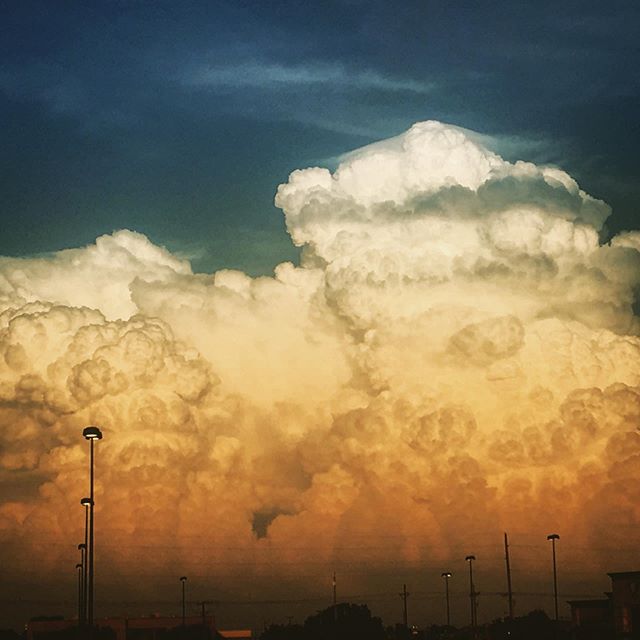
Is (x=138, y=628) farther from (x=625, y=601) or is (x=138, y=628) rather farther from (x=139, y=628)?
(x=625, y=601)

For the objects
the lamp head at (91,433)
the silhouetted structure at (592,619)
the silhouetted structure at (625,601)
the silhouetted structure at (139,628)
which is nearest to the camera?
the lamp head at (91,433)

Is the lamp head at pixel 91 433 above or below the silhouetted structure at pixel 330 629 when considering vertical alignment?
above

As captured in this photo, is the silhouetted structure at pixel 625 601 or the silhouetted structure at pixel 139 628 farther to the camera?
the silhouetted structure at pixel 139 628

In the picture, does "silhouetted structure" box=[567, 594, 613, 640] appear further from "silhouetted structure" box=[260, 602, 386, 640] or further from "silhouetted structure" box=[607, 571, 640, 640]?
"silhouetted structure" box=[260, 602, 386, 640]

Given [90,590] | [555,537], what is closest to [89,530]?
[90,590]

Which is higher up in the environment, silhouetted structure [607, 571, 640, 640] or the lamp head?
the lamp head

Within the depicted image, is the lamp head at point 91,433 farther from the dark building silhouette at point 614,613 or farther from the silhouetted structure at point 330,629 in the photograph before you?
the silhouetted structure at point 330,629

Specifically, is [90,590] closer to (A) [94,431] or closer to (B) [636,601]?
(A) [94,431]

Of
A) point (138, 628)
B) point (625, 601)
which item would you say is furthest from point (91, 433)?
point (138, 628)

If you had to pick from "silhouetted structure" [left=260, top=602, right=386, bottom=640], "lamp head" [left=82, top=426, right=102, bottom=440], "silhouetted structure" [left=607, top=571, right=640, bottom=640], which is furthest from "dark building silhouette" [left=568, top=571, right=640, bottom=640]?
"lamp head" [left=82, top=426, right=102, bottom=440]

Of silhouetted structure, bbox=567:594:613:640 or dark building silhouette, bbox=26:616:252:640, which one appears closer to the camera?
silhouetted structure, bbox=567:594:613:640

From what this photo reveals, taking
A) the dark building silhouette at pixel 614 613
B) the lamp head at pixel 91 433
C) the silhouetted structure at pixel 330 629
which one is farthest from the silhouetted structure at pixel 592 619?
the lamp head at pixel 91 433

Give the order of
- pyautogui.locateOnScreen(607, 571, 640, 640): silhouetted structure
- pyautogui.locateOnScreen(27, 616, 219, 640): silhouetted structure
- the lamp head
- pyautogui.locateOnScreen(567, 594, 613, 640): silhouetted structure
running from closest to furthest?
the lamp head → pyautogui.locateOnScreen(607, 571, 640, 640): silhouetted structure → pyautogui.locateOnScreen(567, 594, 613, 640): silhouetted structure → pyautogui.locateOnScreen(27, 616, 219, 640): silhouetted structure

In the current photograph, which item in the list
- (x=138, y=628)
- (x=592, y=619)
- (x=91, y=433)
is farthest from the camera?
(x=138, y=628)
